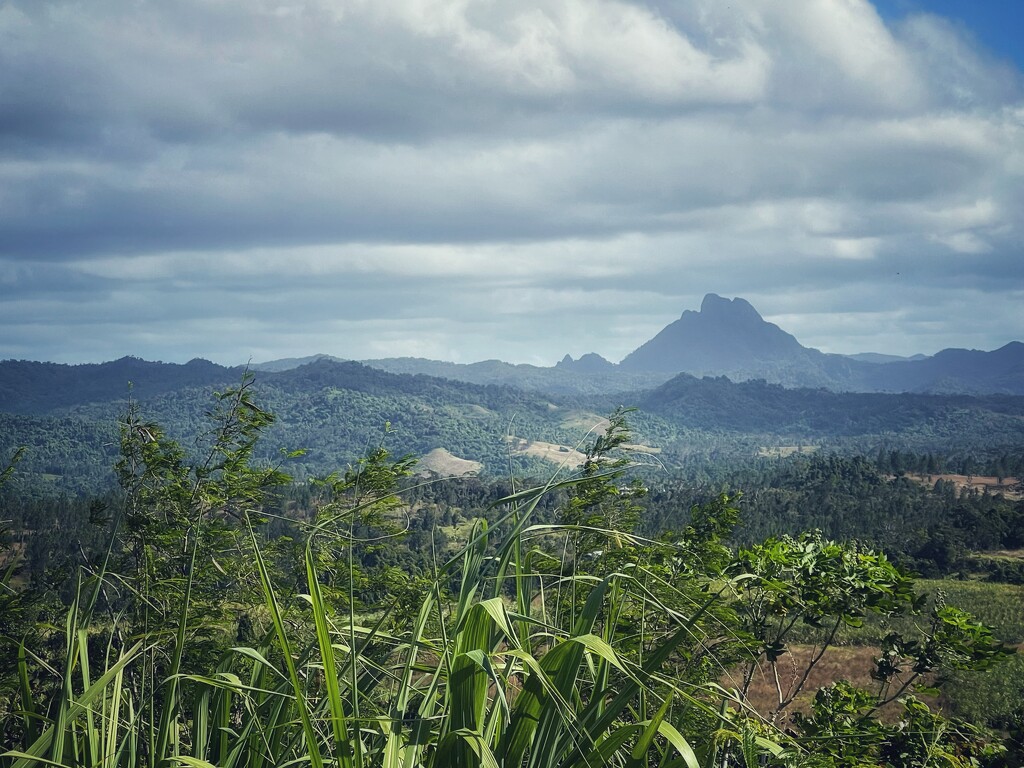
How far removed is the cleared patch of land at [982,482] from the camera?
120 meters

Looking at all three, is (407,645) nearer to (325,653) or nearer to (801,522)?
(325,653)

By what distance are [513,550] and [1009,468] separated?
166293 millimetres

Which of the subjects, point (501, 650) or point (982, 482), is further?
point (982, 482)

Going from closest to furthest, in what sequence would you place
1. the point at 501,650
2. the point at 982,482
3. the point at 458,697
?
the point at 458,697
the point at 501,650
the point at 982,482

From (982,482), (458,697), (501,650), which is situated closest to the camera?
(458,697)

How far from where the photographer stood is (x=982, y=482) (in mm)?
131375

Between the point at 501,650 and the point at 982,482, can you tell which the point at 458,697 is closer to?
the point at 501,650

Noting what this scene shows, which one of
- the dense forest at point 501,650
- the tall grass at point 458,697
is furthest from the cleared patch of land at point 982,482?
the tall grass at point 458,697

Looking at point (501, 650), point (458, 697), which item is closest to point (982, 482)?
point (501, 650)

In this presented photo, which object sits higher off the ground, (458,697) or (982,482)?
(458,697)

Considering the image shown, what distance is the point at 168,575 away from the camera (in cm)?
1055

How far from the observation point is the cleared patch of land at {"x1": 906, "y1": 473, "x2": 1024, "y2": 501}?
4715 inches

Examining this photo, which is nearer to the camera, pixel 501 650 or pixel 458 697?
pixel 458 697

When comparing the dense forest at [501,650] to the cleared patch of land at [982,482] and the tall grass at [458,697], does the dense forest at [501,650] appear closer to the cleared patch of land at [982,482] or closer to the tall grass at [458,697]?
the tall grass at [458,697]
